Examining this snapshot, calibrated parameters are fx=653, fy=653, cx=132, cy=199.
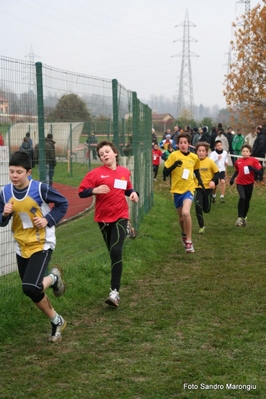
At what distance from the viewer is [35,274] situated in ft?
19.1

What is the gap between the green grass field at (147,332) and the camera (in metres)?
4.98

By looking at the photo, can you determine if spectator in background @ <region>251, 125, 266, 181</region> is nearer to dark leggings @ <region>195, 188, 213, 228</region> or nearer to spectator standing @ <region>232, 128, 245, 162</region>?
spectator standing @ <region>232, 128, 245, 162</region>

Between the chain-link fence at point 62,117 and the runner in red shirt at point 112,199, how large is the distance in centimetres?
61

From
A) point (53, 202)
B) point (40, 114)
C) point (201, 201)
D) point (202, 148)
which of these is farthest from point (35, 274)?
point (202, 148)

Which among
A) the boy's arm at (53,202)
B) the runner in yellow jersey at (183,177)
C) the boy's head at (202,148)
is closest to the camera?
the boy's arm at (53,202)

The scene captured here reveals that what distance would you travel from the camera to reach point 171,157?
1080 cm

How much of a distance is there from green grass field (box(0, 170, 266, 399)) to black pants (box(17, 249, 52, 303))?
1.73 ft

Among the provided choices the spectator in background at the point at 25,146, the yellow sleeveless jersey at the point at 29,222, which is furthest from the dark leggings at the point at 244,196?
the yellow sleeveless jersey at the point at 29,222

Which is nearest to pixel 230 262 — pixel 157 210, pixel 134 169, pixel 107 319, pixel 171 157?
pixel 171 157

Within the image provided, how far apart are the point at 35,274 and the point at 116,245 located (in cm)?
184

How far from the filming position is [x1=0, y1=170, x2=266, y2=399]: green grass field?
4.98 metres

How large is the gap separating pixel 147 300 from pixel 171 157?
364 centimetres

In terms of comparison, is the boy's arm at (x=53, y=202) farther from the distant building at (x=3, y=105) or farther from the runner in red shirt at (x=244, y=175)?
the runner in red shirt at (x=244, y=175)

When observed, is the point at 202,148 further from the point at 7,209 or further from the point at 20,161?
the point at 7,209
